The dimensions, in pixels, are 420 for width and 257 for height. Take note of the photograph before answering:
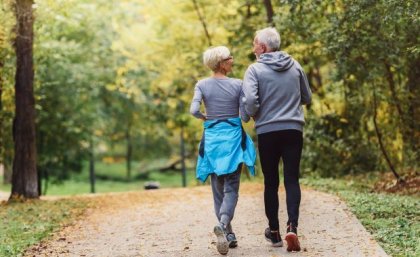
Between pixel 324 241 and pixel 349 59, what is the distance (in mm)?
5424

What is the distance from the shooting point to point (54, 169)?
24.6 meters

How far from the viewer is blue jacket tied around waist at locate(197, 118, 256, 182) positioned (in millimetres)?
6832

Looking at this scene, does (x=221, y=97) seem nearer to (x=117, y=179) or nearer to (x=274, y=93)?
(x=274, y=93)

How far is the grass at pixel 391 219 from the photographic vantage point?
650 cm

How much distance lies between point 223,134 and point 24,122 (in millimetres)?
7812

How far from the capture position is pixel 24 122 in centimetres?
1376

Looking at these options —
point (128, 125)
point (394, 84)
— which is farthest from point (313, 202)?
point (128, 125)

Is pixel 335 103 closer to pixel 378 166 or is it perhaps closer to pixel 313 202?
pixel 378 166

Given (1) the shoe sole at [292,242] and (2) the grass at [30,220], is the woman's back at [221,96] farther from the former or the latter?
(2) the grass at [30,220]

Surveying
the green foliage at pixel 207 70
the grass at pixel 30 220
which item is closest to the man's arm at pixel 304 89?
the green foliage at pixel 207 70

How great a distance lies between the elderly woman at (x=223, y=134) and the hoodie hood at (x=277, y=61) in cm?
44

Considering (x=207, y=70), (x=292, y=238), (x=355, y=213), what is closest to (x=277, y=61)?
(x=292, y=238)

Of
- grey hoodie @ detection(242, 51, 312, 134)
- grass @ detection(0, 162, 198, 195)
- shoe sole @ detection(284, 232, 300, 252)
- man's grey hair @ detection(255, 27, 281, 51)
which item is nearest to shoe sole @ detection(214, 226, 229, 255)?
shoe sole @ detection(284, 232, 300, 252)

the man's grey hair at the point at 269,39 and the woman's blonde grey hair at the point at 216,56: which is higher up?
the man's grey hair at the point at 269,39
